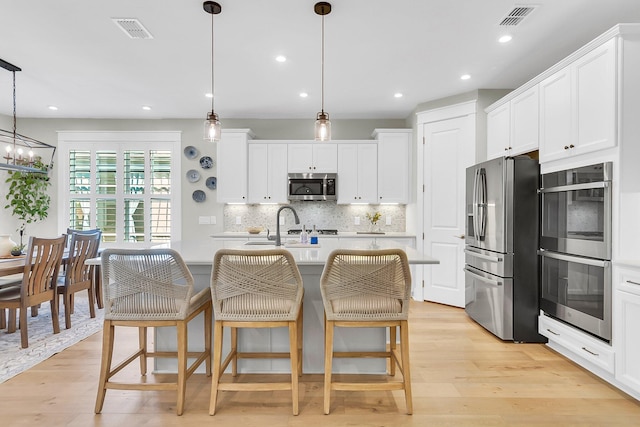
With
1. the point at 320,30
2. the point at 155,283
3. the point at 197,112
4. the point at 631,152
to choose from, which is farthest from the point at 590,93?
the point at 197,112

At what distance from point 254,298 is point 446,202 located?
124 inches

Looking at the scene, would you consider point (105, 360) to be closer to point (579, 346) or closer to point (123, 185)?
point (579, 346)

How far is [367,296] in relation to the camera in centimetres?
196

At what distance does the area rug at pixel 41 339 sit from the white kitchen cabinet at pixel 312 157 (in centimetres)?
315

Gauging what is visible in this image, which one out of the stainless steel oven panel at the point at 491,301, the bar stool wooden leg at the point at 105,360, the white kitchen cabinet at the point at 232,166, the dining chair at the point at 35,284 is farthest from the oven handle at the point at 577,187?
the dining chair at the point at 35,284

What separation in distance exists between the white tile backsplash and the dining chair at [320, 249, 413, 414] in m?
3.37

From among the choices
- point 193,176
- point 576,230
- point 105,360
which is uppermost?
point 193,176

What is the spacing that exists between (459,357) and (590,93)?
224 centimetres

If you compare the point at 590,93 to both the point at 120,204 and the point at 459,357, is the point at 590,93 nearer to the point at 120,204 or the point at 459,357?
the point at 459,357

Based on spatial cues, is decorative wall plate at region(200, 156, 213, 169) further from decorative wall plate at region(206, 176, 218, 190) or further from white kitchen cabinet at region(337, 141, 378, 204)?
white kitchen cabinet at region(337, 141, 378, 204)

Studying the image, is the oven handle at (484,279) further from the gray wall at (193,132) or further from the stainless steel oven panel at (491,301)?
the gray wall at (193,132)

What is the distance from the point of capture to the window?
5.33 metres

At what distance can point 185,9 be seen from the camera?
8.13 feet

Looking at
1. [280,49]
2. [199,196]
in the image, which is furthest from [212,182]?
[280,49]
